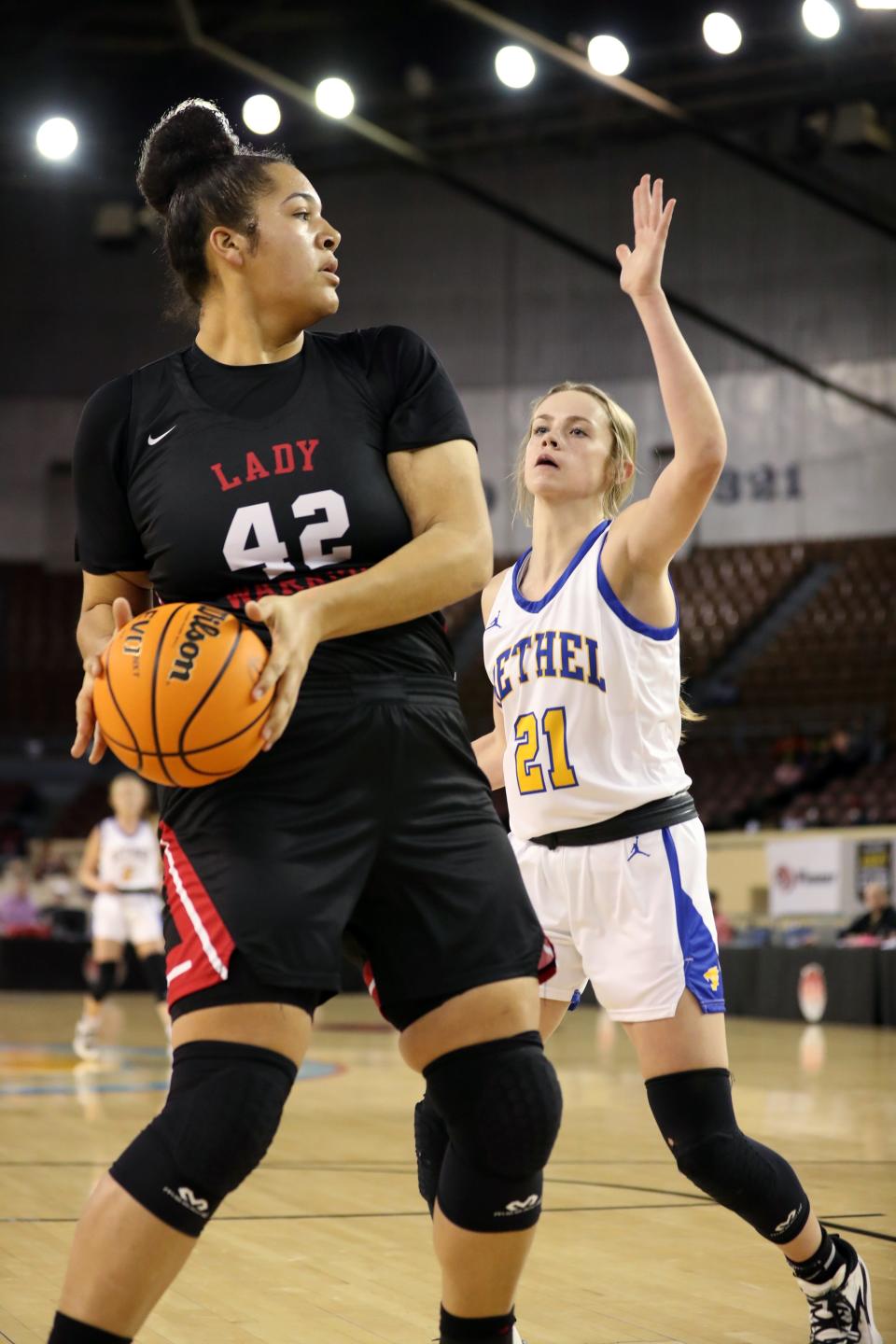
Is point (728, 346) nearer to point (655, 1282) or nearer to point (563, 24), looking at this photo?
point (563, 24)

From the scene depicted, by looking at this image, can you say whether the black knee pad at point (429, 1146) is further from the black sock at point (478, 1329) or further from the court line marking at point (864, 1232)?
the court line marking at point (864, 1232)

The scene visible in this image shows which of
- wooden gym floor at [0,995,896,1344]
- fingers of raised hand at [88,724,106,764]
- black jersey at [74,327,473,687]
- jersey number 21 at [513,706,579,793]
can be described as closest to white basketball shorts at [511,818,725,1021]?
jersey number 21 at [513,706,579,793]

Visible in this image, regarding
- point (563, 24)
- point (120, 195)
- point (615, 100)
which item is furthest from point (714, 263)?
point (120, 195)

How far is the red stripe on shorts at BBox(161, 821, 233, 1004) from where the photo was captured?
2.15m

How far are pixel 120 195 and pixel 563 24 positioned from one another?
617 cm

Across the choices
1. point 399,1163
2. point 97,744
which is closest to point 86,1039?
point 399,1163

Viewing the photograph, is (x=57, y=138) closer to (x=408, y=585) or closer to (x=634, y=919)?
(x=634, y=919)

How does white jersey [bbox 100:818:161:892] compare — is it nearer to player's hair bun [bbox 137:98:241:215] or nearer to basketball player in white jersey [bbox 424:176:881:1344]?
basketball player in white jersey [bbox 424:176:881:1344]

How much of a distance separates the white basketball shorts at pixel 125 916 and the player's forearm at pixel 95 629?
7.88 meters

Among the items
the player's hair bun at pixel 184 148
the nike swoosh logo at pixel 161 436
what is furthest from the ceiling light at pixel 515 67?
the nike swoosh logo at pixel 161 436

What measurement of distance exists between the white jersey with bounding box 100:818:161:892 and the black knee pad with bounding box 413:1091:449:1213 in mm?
7093

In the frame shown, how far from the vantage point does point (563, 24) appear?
1789 centimetres

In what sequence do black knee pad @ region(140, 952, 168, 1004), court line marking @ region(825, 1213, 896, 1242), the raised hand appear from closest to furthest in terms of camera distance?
the raised hand < court line marking @ region(825, 1213, 896, 1242) < black knee pad @ region(140, 952, 168, 1004)

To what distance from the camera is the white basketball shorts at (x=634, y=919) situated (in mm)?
3219
